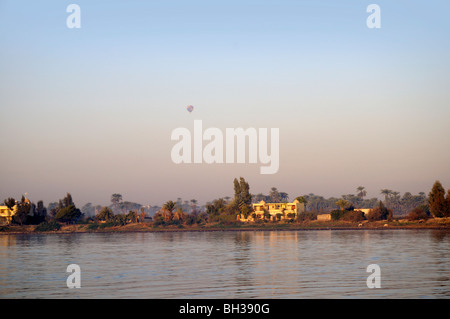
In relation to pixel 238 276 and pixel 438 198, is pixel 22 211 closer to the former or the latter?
pixel 438 198

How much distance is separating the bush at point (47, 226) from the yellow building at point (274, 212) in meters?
59.2

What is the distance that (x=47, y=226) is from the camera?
172 meters

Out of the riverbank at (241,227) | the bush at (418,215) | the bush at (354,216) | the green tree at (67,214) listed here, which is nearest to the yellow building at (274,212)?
the riverbank at (241,227)

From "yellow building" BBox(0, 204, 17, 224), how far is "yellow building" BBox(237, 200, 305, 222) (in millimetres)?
74101

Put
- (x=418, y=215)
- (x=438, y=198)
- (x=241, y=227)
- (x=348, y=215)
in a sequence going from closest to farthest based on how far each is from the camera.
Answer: (x=438, y=198) → (x=418, y=215) → (x=348, y=215) → (x=241, y=227)

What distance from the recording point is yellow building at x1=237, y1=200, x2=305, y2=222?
179000mm

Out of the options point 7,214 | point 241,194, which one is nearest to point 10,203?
point 7,214

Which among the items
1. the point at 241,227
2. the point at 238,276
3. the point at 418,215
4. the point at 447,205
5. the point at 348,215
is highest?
the point at 447,205

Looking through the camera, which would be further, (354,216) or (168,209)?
(168,209)

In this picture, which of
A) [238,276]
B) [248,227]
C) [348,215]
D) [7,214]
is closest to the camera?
[238,276]

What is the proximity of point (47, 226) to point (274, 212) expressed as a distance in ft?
248

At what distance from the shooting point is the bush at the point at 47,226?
562 feet
